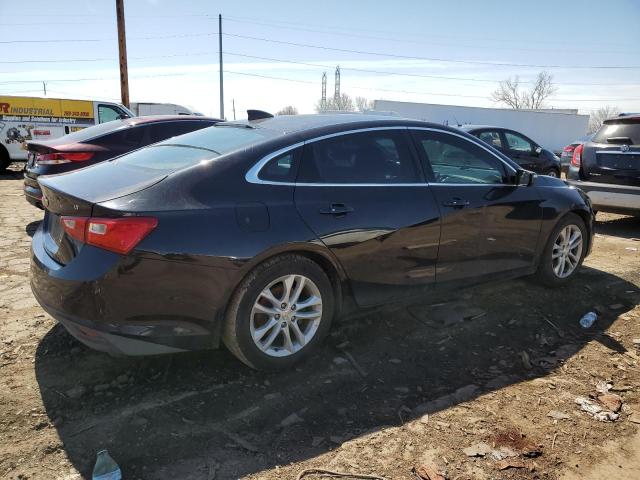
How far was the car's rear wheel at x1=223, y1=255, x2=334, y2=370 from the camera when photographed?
297cm

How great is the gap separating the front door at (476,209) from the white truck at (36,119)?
12.2 meters

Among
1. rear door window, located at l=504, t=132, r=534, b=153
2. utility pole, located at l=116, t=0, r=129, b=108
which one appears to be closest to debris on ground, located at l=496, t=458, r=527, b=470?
rear door window, located at l=504, t=132, r=534, b=153

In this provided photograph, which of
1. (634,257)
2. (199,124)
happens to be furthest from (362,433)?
(199,124)

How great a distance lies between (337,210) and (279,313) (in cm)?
75

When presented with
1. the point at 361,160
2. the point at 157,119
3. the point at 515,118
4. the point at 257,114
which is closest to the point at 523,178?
the point at 361,160

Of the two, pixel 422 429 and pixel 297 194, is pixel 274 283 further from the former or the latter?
pixel 422 429

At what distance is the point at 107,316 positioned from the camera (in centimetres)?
267

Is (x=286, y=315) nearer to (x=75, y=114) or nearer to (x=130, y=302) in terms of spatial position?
(x=130, y=302)

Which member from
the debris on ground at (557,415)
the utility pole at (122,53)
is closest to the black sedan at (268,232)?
the debris on ground at (557,415)

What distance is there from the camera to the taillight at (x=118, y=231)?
263 cm

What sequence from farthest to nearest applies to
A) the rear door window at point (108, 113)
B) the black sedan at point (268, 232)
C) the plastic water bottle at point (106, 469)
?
the rear door window at point (108, 113), the black sedan at point (268, 232), the plastic water bottle at point (106, 469)

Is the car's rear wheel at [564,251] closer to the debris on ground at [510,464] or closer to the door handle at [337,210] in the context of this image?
the door handle at [337,210]

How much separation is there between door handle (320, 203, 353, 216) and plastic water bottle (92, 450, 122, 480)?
5.80 feet

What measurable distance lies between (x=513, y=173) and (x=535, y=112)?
36.0 meters
